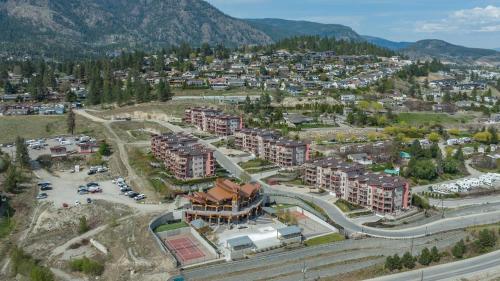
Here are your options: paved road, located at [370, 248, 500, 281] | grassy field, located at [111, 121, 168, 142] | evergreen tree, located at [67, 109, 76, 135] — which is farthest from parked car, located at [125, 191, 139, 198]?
evergreen tree, located at [67, 109, 76, 135]

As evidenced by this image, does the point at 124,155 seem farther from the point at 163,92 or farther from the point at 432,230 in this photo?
the point at 432,230

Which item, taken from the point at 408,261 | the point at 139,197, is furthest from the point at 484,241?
the point at 139,197

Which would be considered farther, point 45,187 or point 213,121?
point 213,121

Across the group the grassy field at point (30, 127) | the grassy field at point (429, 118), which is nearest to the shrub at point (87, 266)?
the grassy field at point (30, 127)

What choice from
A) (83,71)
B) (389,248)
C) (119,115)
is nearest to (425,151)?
(389,248)

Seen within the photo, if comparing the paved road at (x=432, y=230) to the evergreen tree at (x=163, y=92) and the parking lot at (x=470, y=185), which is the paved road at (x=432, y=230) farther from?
the evergreen tree at (x=163, y=92)

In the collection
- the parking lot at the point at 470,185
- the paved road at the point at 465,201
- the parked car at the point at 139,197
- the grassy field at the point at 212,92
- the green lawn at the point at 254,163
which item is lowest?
the paved road at the point at 465,201

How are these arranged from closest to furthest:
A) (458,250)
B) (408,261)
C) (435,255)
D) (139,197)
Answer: (408,261), (435,255), (458,250), (139,197)
